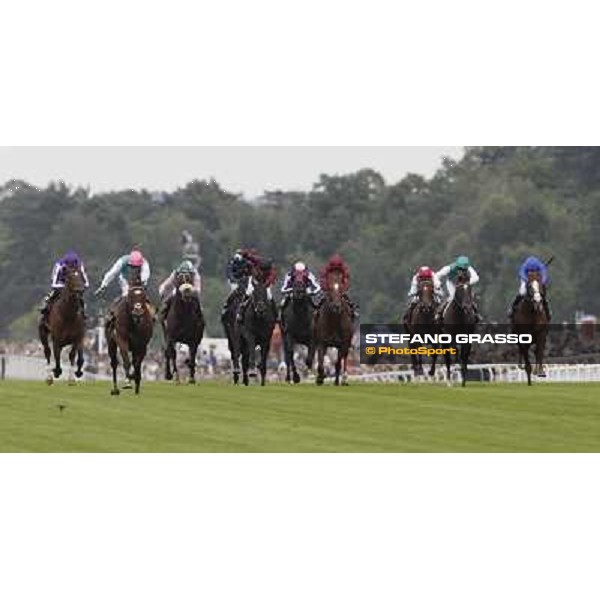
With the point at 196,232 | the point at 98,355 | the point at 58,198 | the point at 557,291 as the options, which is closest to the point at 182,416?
the point at 98,355

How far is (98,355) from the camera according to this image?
9881 centimetres

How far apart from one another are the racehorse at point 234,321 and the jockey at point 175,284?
0.68 metres

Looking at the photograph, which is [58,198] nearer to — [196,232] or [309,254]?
[196,232]

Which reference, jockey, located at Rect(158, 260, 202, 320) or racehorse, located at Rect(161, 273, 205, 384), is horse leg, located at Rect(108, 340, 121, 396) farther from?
racehorse, located at Rect(161, 273, 205, 384)

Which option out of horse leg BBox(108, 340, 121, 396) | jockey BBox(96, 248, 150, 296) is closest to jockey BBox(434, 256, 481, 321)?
jockey BBox(96, 248, 150, 296)

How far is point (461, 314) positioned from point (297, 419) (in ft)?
30.0

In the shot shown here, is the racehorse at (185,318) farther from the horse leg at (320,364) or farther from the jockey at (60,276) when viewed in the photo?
the jockey at (60,276)

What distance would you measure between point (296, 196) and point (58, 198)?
20.0 m

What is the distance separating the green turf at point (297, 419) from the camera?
30953 mm

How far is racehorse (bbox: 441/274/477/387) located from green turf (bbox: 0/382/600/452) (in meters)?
1.13

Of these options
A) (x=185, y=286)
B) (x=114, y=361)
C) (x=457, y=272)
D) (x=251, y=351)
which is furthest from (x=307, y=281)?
(x=114, y=361)

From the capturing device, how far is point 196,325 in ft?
145

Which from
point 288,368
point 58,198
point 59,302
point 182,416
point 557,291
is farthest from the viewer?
point 58,198

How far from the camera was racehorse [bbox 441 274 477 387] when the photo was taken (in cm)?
4306
